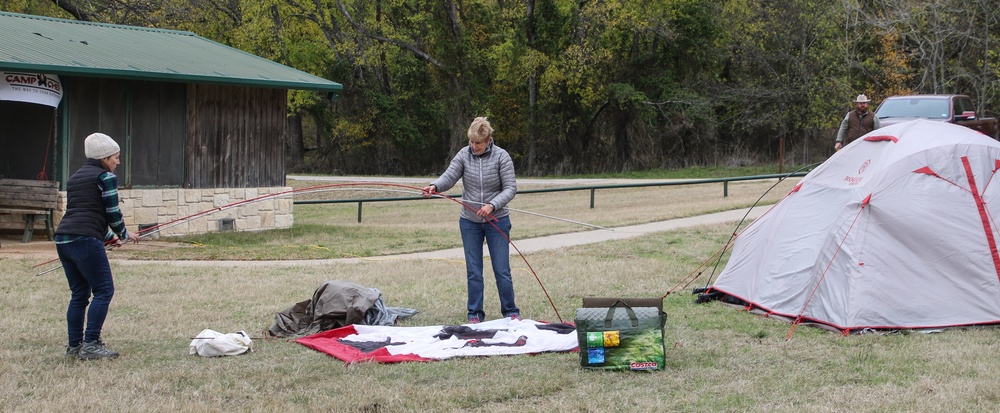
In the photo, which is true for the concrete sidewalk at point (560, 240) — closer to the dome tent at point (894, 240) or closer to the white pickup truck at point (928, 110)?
the dome tent at point (894, 240)

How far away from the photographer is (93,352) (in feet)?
22.1

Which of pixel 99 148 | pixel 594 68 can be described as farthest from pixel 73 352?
pixel 594 68

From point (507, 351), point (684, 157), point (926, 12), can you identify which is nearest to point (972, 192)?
point (507, 351)

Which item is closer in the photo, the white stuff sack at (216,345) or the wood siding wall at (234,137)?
the white stuff sack at (216,345)

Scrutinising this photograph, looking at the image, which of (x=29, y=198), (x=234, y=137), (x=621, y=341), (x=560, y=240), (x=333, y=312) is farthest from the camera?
(x=234, y=137)

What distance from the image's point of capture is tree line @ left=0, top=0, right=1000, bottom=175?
31281 mm

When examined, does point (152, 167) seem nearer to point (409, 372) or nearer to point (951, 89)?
point (409, 372)

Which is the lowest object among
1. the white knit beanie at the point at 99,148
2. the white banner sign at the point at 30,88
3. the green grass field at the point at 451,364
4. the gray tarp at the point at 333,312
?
the green grass field at the point at 451,364

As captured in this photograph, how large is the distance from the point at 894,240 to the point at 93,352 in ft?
20.8

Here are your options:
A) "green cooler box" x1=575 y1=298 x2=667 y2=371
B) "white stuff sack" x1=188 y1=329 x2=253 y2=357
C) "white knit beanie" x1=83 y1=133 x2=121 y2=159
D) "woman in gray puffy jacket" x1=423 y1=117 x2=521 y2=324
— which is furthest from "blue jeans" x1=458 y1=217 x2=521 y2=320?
"white knit beanie" x1=83 y1=133 x2=121 y2=159

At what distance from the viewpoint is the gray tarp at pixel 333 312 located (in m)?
7.94

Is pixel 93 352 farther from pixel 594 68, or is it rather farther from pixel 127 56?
pixel 594 68

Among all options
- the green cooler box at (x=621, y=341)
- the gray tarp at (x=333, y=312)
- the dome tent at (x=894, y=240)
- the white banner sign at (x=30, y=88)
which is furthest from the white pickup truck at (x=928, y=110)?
the white banner sign at (x=30, y=88)

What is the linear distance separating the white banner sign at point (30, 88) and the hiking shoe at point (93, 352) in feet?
27.2
